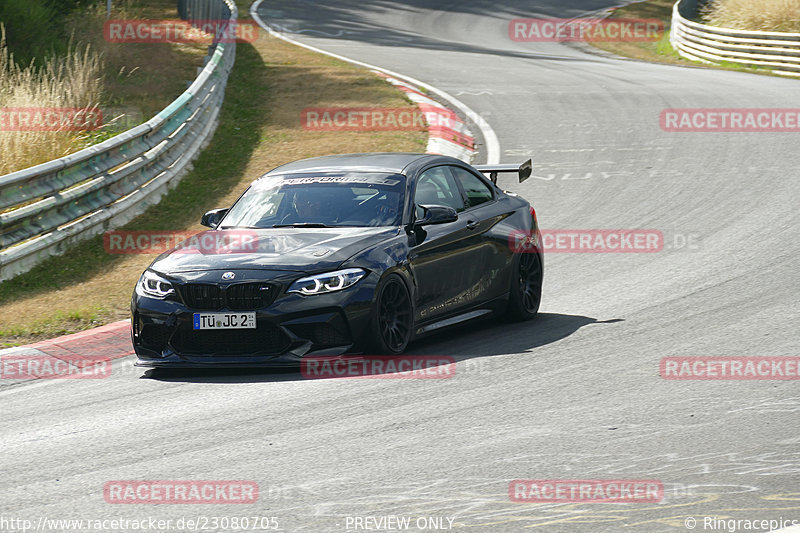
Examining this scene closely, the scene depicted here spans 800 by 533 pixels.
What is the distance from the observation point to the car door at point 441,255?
9.10 metres

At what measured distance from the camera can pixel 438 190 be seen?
9922mm

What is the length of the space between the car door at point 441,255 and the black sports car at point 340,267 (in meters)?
0.01

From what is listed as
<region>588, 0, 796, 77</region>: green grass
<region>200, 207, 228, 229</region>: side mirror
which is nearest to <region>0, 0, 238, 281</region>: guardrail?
<region>200, 207, 228, 229</region>: side mirror

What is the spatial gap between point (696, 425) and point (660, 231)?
7368 millimetres

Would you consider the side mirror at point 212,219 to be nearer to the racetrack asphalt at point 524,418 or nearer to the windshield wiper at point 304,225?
the windshield wiper at point 304,225

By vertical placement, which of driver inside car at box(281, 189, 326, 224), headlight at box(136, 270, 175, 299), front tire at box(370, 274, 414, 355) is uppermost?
driver inside car at box(281, 189, 326, 224)

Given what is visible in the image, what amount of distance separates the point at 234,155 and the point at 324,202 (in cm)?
899

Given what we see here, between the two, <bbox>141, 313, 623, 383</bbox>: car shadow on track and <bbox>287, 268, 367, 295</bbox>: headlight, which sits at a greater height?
<bbox>287, 268, 367, 295</bbox>: headlight

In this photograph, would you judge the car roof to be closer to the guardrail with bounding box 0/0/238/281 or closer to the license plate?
the license plate

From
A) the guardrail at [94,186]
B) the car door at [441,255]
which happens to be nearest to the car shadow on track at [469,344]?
the car door at [441,255]

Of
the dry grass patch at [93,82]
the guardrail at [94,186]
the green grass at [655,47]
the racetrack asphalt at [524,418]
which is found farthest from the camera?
the green grass at [655,47]

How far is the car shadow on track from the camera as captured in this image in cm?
840

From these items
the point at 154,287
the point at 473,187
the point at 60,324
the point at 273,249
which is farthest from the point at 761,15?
the point at 154,287

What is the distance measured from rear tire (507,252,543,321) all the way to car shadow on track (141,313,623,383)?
10 centimetres
